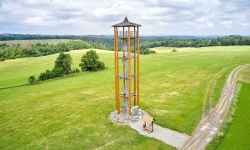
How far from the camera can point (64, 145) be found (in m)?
16.8

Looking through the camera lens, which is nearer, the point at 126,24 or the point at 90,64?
the point at 126,24

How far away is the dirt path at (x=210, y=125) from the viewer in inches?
642

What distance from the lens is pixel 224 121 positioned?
20062 millimetres

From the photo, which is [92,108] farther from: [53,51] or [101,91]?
[53,51]

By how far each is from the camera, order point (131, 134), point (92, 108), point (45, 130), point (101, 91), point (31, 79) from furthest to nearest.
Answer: point (31, 79)
point (101, 91)
point (92, 108)
point (45, 130)
point (131, 134)

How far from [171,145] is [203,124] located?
4965mm

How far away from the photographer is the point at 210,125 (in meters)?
19.4

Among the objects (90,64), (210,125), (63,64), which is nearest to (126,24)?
(210,125)

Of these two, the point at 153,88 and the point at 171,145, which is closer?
the point at 171,145

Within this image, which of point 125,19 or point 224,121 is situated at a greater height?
point 125,19

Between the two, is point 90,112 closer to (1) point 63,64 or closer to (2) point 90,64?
(1) point 63,64

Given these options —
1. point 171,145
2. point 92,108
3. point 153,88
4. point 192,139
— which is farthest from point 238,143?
point 153,88

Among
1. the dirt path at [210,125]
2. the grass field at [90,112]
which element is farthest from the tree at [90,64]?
the dirt path at [210,125]

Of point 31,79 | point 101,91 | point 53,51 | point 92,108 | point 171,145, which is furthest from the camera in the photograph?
point 53,51
